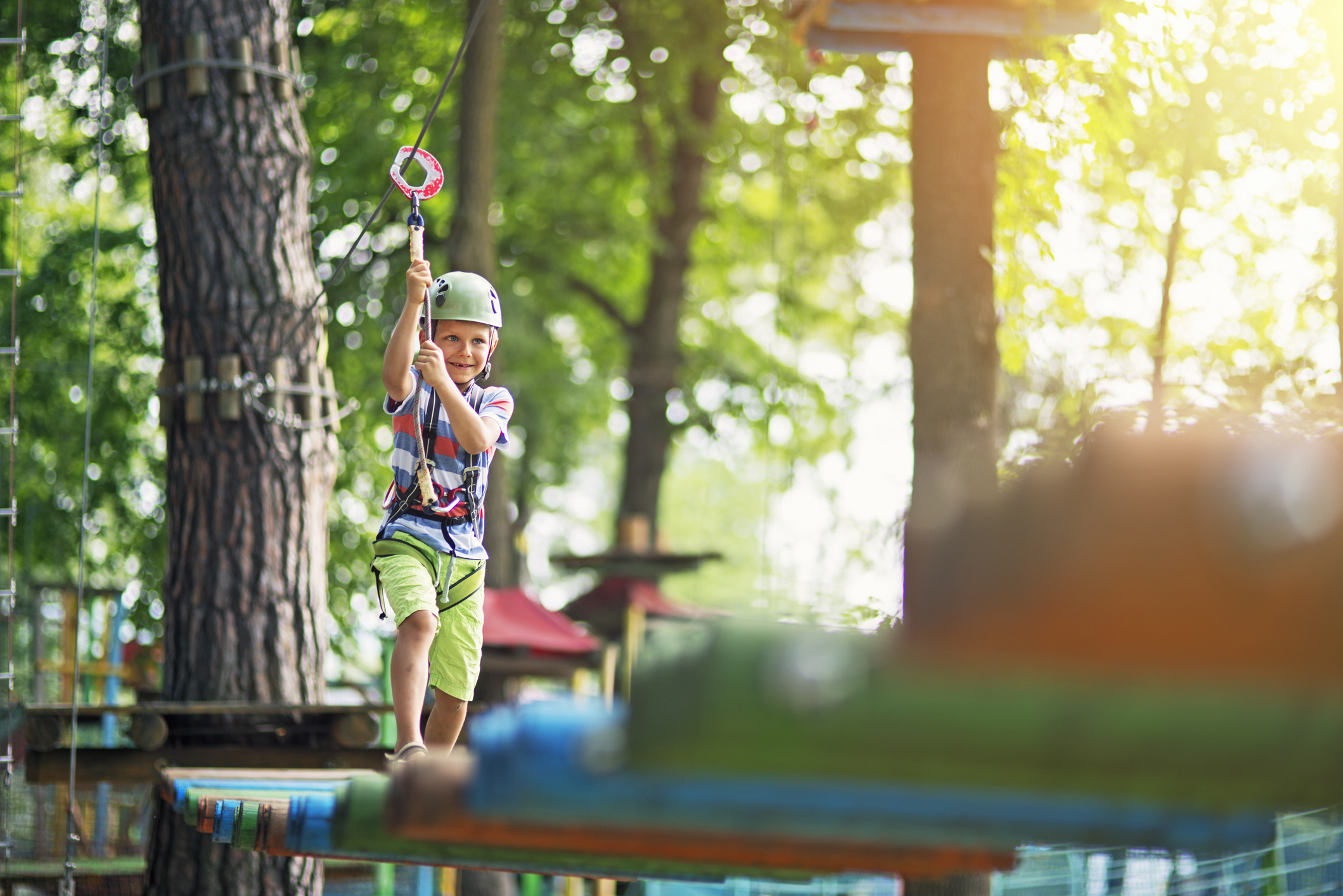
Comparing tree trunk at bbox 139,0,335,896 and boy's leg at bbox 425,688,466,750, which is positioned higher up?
tree trunk at bbox 139,0,335,896

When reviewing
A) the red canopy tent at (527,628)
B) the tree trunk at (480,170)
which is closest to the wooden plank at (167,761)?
the red canopy tent at (527,628)

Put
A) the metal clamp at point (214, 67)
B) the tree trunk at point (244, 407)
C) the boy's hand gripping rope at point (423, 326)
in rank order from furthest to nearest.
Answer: the metal clamp at point (214, 67) < the tree trunk at point (244, 407) < the boy's hand gripping rope at point (423, 326)

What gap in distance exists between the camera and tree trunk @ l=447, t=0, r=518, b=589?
11109 millimetres

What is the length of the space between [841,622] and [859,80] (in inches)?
464

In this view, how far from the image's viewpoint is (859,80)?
12.8m

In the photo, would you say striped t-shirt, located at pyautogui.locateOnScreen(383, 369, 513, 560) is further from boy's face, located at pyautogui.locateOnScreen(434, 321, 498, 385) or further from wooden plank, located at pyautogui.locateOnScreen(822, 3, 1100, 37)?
wooden plank, located at pyautogui.locateOnScreen(822, 3, 1100, 37)

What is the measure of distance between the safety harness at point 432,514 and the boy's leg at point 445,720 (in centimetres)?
29

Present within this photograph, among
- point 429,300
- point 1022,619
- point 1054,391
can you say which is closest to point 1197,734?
point 1022,619

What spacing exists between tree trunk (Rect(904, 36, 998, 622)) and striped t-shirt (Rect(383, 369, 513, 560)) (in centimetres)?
263

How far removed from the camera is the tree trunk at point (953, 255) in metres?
6.45

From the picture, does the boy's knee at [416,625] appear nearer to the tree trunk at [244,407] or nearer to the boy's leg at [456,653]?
the boy's leg at [456,653]

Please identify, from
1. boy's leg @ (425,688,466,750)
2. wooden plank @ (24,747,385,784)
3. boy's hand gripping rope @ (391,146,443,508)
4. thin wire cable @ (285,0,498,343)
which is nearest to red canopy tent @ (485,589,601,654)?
wooden plank @ (24,747,385,784)

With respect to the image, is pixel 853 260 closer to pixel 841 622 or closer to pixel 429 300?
pixel 429 300

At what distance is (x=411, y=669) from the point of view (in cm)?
404
